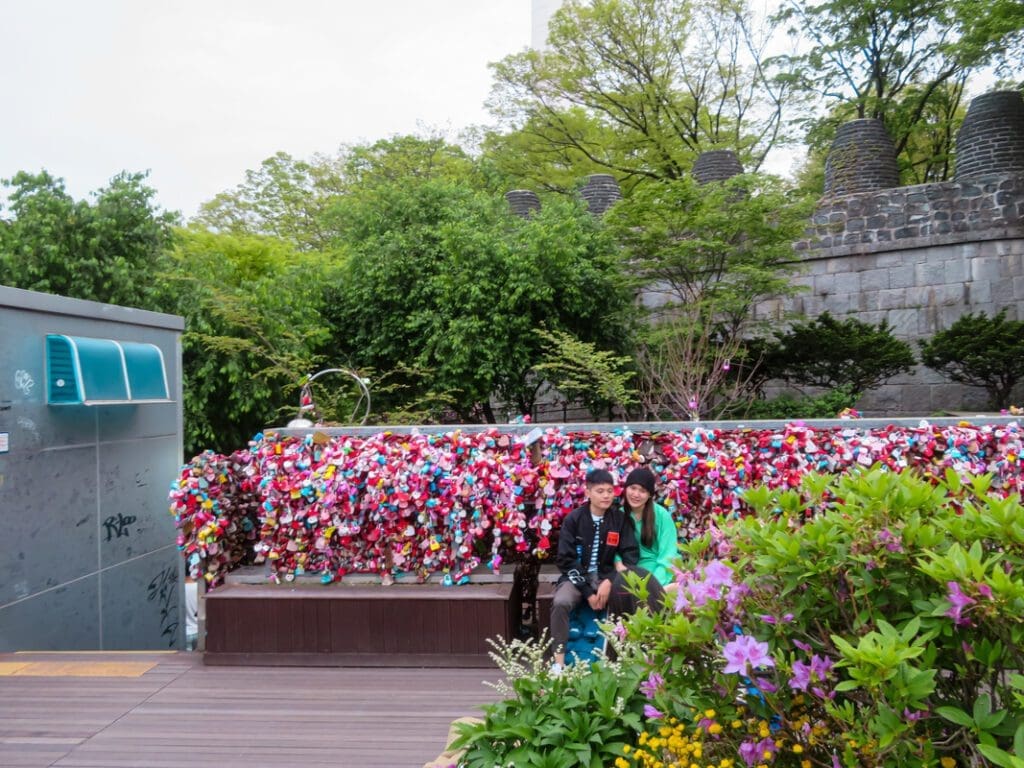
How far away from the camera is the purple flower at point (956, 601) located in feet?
5.40

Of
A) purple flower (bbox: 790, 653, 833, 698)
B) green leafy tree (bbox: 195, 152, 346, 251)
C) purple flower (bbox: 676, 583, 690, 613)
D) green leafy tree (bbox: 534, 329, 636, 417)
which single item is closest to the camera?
purple flower (bbox: 790, 653, 833, 698)

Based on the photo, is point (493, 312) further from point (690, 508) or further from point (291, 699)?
point (291, 699)

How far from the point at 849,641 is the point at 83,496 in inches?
217

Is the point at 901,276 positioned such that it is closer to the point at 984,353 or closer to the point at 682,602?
the point at 984,353

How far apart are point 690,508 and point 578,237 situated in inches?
349

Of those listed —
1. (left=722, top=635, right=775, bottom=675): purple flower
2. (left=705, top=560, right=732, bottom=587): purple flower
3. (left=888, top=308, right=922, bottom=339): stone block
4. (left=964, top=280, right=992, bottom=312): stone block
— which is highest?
(left=964, top=280, right=992, bottom=312): stone block

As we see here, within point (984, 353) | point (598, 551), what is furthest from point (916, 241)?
point (598, 551)

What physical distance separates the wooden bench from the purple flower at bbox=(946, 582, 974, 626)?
112 inches

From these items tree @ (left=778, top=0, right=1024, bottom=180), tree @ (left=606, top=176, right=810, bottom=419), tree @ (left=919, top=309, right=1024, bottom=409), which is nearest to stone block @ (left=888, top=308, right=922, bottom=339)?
tree @ (left=919, top=309, right=1024, bottom=409)

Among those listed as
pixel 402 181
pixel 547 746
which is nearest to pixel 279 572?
pixel 547 746

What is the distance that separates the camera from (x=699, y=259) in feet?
38.9

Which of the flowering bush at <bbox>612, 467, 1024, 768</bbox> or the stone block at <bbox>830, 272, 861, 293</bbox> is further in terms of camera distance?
the stone block at <bbox>830, 272, 861, 293</bbox>

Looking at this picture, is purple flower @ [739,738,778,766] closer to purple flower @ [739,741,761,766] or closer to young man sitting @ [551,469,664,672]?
purple flower @ [739,741,761,766]

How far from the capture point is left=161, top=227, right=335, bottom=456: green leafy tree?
1073 centimetres
